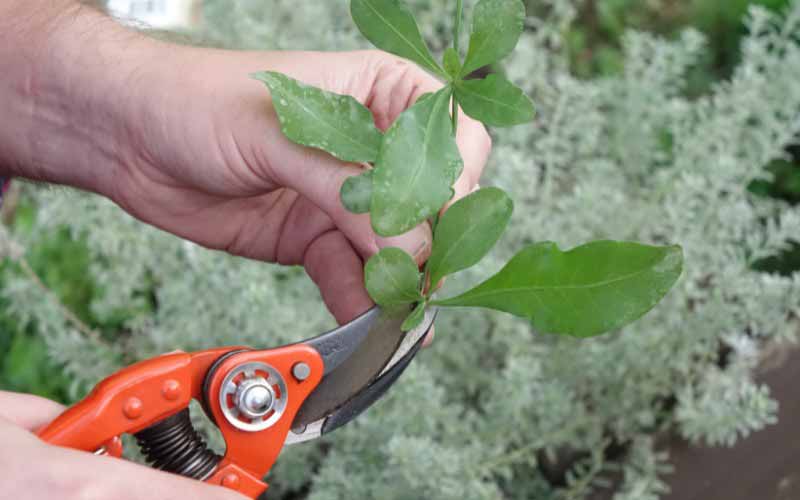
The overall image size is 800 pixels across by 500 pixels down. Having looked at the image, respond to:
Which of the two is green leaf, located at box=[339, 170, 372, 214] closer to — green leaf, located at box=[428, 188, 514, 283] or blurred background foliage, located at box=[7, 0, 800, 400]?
green leaf, located at box=[428, 188, 514, 283]

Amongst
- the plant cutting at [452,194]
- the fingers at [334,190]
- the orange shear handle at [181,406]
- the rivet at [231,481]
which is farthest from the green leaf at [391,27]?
the rivet at [231,481]

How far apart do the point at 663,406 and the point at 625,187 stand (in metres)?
0.41

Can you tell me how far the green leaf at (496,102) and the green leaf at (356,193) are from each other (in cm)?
9

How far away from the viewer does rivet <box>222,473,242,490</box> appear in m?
0.75

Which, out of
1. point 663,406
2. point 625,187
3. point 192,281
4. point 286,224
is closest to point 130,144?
point 286,224

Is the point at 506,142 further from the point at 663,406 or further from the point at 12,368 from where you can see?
the point at 12,368

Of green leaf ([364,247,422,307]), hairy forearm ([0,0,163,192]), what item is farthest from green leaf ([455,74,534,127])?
hairy forearm ([0,0,163,192])

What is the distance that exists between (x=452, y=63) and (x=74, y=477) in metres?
0.37

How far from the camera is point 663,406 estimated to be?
1300mm

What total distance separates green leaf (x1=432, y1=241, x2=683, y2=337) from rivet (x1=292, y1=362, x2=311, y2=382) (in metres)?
0.16

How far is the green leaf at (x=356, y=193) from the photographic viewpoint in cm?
68

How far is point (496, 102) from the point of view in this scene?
660 millimetres

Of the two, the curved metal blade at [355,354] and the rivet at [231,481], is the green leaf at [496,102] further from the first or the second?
the rivet at [231,481]

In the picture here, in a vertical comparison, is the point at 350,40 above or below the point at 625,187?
above
